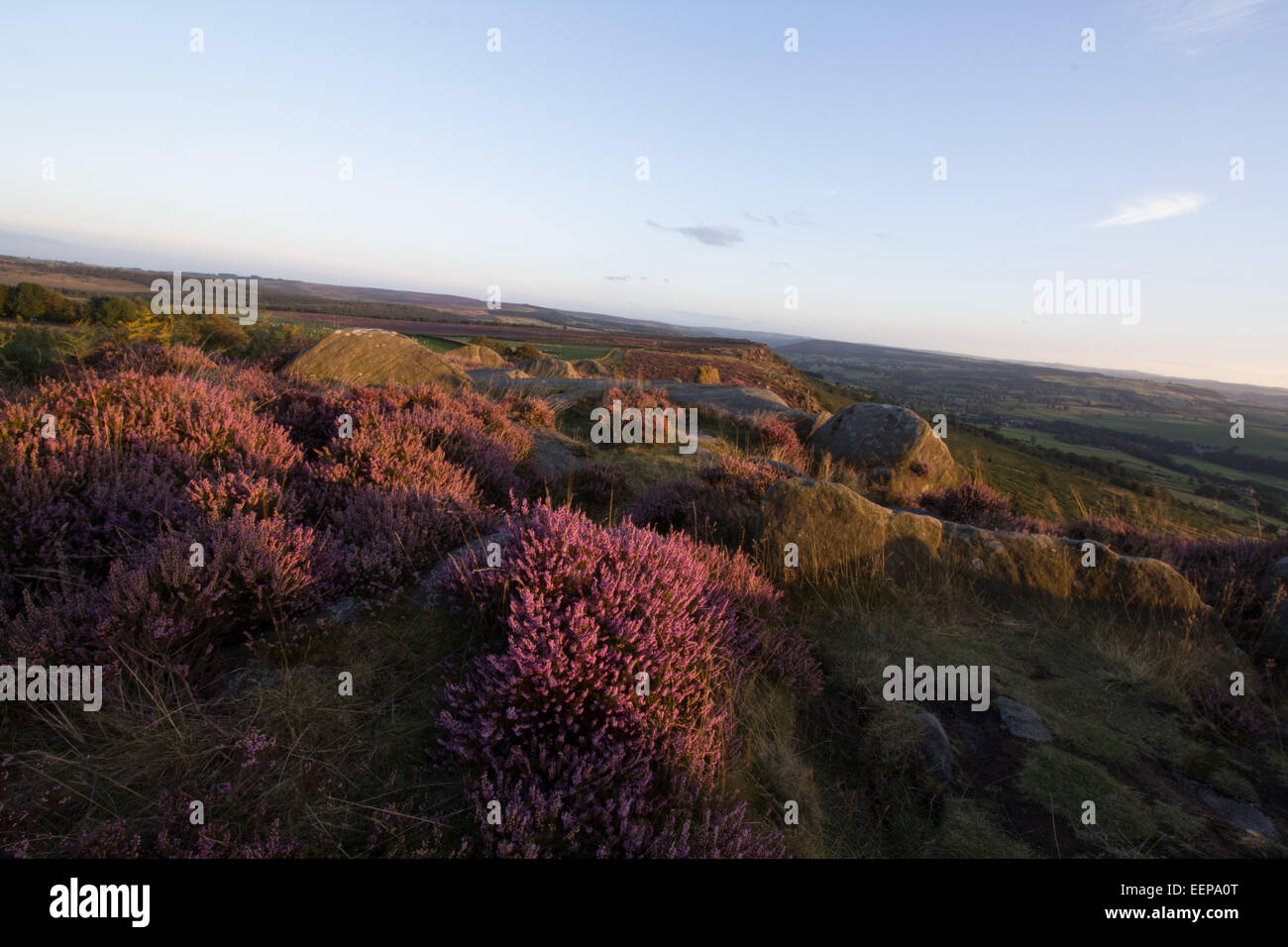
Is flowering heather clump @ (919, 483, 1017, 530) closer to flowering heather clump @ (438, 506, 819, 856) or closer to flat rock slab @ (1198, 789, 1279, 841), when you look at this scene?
flat rock slab @ (1198, 789, 1279, 841)

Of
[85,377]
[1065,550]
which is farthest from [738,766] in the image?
[85,377]

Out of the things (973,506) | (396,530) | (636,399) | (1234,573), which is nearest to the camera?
(396,530)

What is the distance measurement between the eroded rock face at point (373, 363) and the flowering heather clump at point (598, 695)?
8.27m

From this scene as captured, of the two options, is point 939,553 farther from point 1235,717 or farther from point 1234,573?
point 1234,573

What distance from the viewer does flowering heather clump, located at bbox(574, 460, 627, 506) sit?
7.26 metres

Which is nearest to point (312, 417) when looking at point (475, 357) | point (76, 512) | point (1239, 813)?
point (76, 512)

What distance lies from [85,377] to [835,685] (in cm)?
718

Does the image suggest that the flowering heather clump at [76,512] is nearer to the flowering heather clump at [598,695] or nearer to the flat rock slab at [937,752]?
the flowering heather clump at [598,695]

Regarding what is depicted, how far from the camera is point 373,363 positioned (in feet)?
36.4

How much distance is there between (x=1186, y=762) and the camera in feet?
12.7

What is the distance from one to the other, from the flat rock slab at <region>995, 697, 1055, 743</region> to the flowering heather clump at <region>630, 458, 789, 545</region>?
8.20 ft

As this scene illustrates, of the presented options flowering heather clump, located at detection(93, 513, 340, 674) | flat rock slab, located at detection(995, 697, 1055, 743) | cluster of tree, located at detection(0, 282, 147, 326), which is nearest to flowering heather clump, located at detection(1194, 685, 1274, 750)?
flat rock slab, located at detection(995, 697, 1055, 743)

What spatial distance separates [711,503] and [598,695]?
12.2ft
